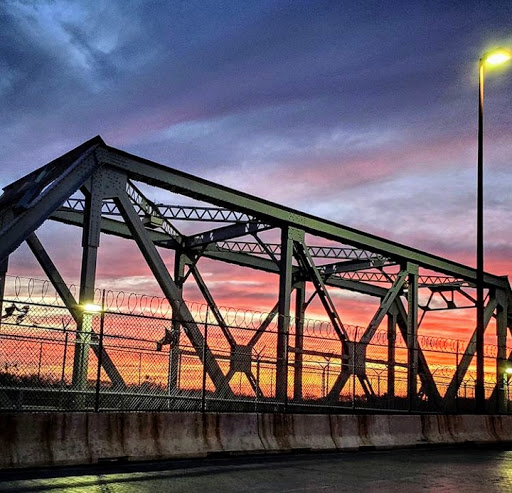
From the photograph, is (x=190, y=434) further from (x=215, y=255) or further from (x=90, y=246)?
(x=215, y=255)

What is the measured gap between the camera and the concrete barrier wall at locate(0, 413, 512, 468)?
12766 millimetres

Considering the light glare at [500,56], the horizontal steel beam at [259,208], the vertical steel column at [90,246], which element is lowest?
the vertical steel column at [90,246]

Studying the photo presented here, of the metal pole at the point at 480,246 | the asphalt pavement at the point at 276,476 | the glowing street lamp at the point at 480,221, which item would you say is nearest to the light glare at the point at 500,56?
the glowing street lamp at the point at 480,221

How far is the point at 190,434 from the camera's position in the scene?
50.0 ft

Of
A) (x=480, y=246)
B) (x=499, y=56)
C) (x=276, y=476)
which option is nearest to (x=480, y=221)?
(x=480, y=246)

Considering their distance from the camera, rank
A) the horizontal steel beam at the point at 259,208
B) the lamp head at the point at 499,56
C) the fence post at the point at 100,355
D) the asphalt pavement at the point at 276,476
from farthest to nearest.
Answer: the lamp head at the point at 499,56, the horizontal steel beam at the point at 259,208, the fence post at the point at 100,355, the asphalt pavement at the point at 276,476

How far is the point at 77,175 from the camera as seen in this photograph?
19.1 meters

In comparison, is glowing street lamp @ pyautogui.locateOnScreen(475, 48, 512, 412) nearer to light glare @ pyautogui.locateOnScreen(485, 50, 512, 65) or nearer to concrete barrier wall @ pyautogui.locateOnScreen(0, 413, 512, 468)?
light glare @ pyautogui.locateOnScreen(485, 50, 512, 65)

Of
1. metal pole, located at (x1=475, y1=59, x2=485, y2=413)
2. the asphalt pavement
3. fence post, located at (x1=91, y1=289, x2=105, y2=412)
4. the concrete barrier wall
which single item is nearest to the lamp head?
metal pole, located at (x1=475, y1=59, x2=485, y2=413)

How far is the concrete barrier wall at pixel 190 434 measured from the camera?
41.9 ft

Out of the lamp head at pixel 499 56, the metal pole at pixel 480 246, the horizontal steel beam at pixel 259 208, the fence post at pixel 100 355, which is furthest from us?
the metal pole at pixel 480 246

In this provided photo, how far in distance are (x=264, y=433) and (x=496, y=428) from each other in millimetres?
9745

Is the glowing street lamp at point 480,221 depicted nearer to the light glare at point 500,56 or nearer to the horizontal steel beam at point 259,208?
the light glare at point 500,56

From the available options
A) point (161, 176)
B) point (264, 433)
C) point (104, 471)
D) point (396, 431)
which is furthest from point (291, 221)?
point (104, 471)
